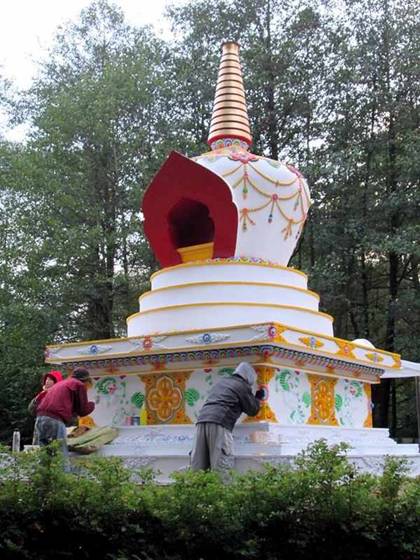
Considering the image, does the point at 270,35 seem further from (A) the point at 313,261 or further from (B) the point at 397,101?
(A) the point at 313,261

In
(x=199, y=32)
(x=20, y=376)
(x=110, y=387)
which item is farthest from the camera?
(x=199, y=32)

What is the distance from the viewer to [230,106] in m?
12.4

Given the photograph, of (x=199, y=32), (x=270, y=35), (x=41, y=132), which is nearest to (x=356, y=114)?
(x=270, y=35)

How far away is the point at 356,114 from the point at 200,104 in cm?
469

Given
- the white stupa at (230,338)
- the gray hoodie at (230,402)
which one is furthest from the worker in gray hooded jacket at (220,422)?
the white stupa at (230,338)

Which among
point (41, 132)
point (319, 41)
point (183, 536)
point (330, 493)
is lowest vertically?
point (183, 536)

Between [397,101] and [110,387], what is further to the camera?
[397,101]

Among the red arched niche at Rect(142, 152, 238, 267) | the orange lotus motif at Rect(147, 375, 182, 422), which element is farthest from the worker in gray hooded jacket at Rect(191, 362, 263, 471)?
the red arched niche at Rect(142, 152, 238, 267)

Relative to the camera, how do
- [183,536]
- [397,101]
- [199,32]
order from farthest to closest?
[199,32], [397,101], [183,536]

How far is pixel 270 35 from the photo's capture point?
20.5 m

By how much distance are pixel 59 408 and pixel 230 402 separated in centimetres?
201

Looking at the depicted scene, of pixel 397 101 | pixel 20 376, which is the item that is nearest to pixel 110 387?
pixel 20 376

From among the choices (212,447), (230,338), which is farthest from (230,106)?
(212,447)

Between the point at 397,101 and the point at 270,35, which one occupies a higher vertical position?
the point at 270,35
